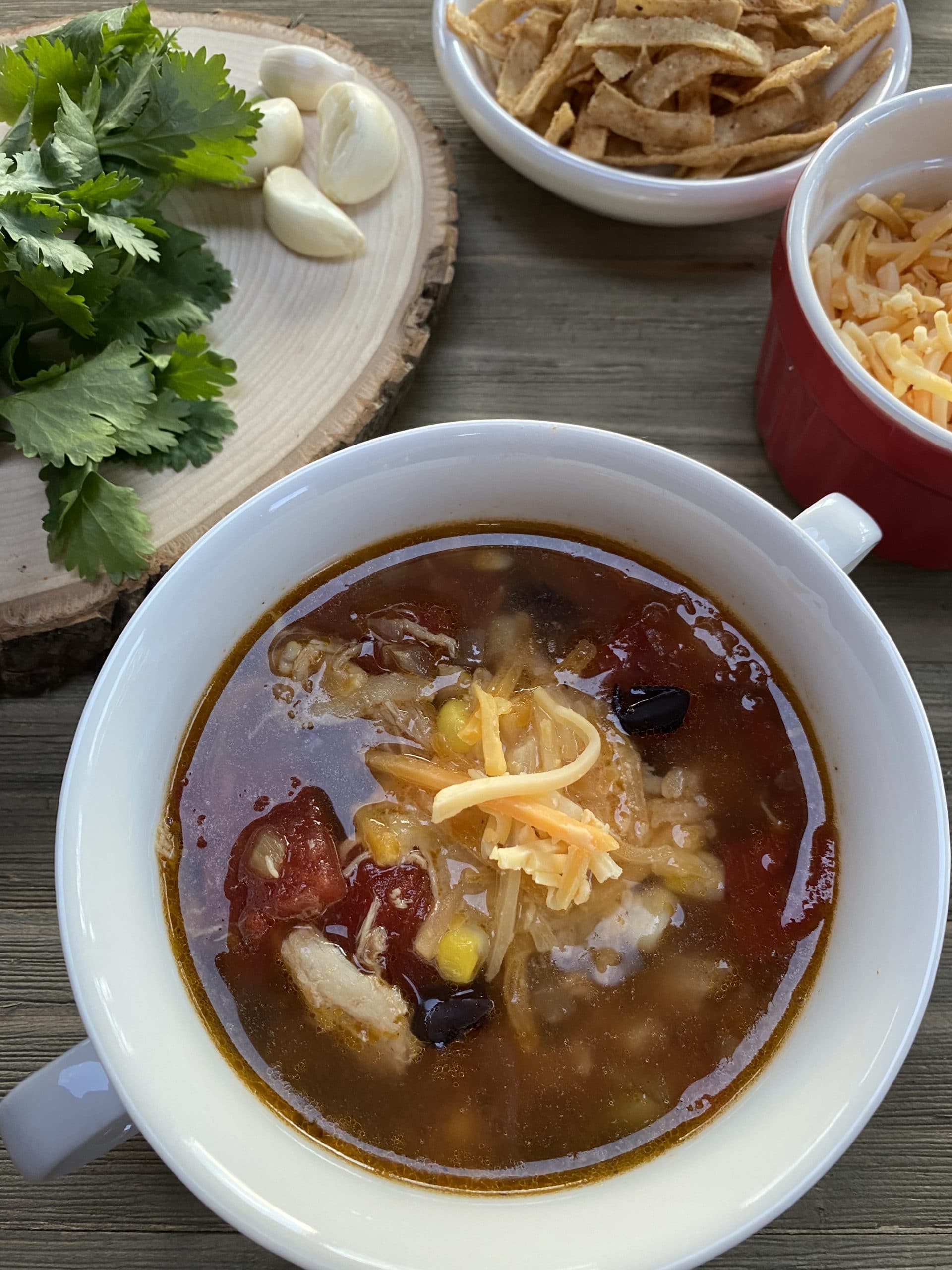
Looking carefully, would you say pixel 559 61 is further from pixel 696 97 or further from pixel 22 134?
pixel 22 134

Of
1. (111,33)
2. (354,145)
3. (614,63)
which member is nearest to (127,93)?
(111,33)

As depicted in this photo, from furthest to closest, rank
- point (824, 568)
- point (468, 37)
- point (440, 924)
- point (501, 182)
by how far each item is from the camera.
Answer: point (501, 182) < point (468, 37) < point (440, 924) < point (824, 568)

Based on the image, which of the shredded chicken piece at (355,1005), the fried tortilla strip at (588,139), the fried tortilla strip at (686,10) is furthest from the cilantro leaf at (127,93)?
the shredded chicken piece at (355,1005)

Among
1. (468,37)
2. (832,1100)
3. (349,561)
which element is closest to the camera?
(832,1100)

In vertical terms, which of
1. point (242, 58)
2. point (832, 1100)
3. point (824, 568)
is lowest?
point (832, 1100)

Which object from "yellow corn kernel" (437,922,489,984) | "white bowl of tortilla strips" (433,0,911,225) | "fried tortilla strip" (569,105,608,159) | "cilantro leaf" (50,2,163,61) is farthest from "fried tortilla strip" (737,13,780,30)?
"yellow corn kernel" (437,922,489,984)

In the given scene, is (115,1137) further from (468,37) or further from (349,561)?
(468,37)

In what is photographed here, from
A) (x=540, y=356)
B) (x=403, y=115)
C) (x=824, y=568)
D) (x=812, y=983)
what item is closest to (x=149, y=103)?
(x=403, y=115)
